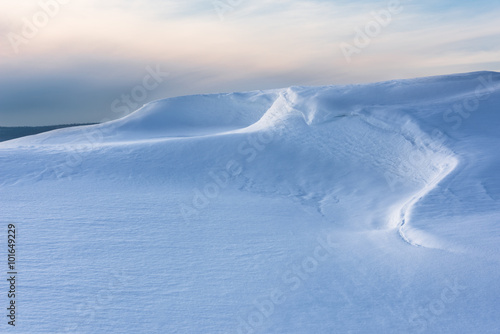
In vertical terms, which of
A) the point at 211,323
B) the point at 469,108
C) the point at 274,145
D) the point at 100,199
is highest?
the point at 469,108

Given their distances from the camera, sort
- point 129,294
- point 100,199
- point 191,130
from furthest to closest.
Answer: point 191,130, point 100,199, point 129,294

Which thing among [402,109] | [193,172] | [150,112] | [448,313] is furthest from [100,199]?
[150,112]

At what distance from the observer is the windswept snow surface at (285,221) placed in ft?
11.6

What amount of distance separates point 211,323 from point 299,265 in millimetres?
1208

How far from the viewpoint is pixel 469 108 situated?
7945mm

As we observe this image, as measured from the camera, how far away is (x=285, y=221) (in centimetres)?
557

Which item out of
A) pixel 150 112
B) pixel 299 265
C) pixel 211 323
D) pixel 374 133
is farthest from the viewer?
pixel 150 112

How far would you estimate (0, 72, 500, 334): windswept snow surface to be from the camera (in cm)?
354

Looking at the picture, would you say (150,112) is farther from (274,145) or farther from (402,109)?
(402,109)

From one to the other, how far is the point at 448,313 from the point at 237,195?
11.7ft

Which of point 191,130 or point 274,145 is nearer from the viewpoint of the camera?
Result: point 274,145

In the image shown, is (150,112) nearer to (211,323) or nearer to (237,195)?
(237,195)

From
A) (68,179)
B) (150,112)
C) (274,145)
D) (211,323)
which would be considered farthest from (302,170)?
(150,112)

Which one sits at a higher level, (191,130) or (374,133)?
(191,130)
